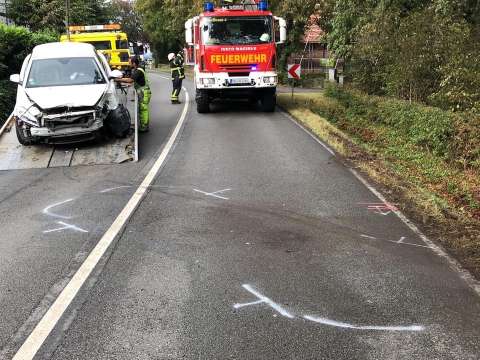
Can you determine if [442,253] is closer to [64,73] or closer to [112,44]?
[64,73]

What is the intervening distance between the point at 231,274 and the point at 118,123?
6.79 metres

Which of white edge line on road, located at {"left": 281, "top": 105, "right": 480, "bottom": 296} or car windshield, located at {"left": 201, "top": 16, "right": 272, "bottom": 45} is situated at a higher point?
car windshield, located at {"left": 201, "top": 16, "right": 272, "bottom": 45}

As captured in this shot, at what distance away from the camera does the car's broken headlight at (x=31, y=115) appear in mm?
10117

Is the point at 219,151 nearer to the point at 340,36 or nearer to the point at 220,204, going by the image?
the point at 220,204

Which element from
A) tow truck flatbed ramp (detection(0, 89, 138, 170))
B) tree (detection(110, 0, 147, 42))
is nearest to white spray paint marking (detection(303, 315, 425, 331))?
tow truck flatbed ramp (detection(0, 89, 138, 170))

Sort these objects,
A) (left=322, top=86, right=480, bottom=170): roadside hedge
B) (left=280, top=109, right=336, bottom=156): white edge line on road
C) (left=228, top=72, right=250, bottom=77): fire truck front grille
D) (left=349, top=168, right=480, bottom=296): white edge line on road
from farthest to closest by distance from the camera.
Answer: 1. (left=228, top=72, right=250, bottom=77): fire truck front grille
2. (left=280, top=109, right=336, bottom=156): white edge line on road
3. (left=322, top=86, right=480, bottom=170): roadside hedge
4. (left=349, top=168, right=480, bottom=296): white edge line on road

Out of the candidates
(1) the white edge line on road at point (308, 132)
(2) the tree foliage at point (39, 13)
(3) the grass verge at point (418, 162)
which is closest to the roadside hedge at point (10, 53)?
(1) the white edge line on road at point (308, 132)

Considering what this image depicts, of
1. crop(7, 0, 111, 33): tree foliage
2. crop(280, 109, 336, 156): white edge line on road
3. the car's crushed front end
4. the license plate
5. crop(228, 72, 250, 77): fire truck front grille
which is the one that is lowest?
crop(280, 109, 336, 156): white edge line on road

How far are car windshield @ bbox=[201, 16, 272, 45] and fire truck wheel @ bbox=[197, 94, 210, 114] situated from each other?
5.61ft

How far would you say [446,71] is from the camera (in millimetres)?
11336

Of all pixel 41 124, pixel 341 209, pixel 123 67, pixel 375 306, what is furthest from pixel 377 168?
pixel 123 67

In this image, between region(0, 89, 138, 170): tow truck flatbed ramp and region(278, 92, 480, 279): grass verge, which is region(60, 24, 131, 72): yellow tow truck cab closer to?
region(278, 92, 480, 279): grass verge

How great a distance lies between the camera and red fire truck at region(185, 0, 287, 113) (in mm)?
16125

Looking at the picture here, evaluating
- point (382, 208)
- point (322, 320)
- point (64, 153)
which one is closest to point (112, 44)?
point (64, 153)
